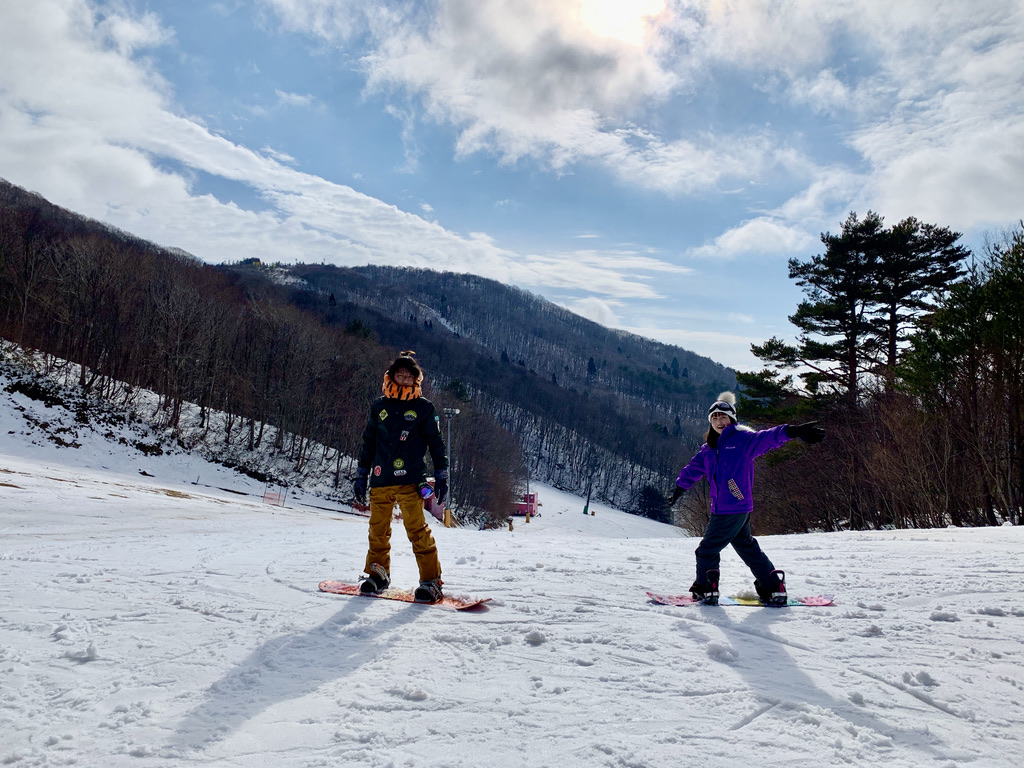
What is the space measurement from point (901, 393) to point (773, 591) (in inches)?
671

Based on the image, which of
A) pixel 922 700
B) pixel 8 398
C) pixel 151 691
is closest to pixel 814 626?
→ pixel 922 700

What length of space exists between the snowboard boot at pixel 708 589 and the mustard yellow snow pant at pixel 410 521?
92.5 inches

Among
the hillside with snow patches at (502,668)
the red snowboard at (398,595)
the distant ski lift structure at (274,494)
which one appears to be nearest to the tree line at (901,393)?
the hillside with snow patches at (502,668)

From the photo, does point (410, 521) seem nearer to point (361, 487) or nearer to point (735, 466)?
point (361, 487)

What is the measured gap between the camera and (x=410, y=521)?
494 cm

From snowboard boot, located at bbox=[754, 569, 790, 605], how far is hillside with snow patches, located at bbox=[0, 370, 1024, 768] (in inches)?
7.2

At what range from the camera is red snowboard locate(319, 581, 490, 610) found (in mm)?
4691

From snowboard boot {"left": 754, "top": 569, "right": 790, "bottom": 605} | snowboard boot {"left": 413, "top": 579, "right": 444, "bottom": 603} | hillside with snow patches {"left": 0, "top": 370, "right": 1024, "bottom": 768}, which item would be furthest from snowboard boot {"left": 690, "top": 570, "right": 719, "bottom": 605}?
snowboard boot {"left": 413, "top": 579, "right": 444, "bottom": 603}

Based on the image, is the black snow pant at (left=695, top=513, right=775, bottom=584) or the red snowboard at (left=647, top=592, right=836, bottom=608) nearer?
the red snowboard at (left=647, top=592, right=836, bottom=608)

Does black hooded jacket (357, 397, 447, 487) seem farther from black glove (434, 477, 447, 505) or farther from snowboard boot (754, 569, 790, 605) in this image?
snowboard boot (754, 569, 790, 605)

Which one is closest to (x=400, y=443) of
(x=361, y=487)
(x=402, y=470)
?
(x=402, y=470)

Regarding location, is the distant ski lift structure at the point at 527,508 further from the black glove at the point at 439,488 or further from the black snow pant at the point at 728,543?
the black glove at the point at 439,488

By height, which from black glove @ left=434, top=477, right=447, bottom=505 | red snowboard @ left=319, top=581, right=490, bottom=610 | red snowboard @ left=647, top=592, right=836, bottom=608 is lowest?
red snowboard @ left=319, top=581, right=490, bottom=610

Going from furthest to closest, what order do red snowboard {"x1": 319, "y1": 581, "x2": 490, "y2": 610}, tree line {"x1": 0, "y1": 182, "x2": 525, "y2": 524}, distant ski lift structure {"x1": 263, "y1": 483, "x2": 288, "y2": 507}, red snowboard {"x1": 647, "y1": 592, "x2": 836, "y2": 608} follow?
tree line {"x1": 0, "y1": 182, "x2": 525, "y2": 524} < distant ski lift structure {"x1": 263, "y1": 483, "x2": 288, "y2": 507} < red snowboard {"x1": 647, "y1": 592, "x2": 836, "y2": 608} < red snowboard {"x1": 319, "y1": 581, "x2": 490, "y2": 610}
